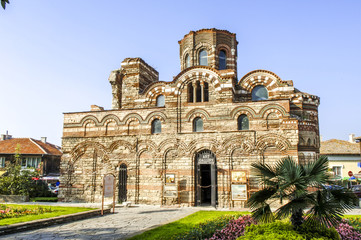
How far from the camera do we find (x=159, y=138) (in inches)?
706

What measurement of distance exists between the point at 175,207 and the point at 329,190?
1060cm

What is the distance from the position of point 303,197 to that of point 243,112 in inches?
408

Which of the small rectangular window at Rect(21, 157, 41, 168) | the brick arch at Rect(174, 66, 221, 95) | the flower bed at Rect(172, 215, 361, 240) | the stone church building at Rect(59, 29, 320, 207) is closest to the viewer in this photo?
the flower bed at Rect(172, 215, 361, 240)

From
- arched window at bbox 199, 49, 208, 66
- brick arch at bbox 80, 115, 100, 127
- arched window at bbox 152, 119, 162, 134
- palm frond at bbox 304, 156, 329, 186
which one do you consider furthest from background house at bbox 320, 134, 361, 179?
palm frond at bbox 304, 156, 329, 186

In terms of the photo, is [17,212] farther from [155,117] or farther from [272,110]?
[272,110]

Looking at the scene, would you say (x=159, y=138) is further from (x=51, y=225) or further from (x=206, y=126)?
(x=51, y=225)

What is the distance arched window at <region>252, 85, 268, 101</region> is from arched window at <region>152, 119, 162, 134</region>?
634 centimetres

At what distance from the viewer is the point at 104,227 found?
10.6 m

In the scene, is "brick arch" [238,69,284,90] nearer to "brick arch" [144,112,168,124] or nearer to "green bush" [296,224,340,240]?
"brick arch" [144,112,168,124]

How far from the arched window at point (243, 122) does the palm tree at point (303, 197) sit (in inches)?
366

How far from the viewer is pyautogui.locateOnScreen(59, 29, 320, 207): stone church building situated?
1628 cm

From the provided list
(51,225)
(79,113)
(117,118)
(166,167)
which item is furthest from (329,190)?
(79,113)

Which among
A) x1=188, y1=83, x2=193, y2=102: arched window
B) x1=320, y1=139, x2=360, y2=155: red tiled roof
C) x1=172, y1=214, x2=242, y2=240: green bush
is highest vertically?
x1=188, y1=83, x2=193, y2=102: arched window

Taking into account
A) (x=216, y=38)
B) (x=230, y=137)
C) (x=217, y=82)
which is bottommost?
(x=230, y=137)
